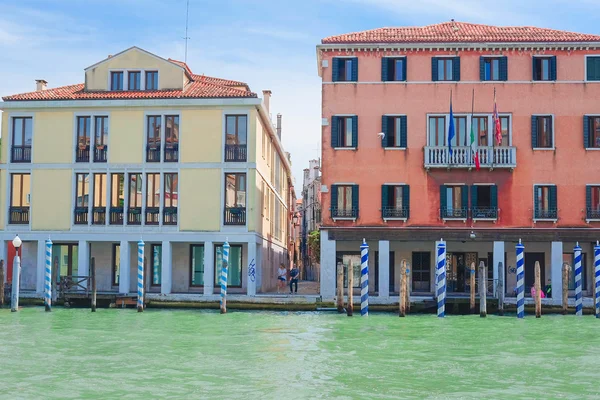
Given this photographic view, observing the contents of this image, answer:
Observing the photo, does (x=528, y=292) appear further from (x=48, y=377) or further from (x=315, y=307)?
(x=48, y=377)

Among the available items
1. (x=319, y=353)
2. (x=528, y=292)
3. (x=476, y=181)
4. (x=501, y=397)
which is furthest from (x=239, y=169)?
(x=501, y=397)

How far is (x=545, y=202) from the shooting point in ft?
115

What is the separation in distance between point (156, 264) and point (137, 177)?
147 inches

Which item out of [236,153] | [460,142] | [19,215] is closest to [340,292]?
[236,153]

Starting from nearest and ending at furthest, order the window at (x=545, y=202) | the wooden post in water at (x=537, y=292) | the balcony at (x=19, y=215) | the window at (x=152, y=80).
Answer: the wooden post in water at (x=537, y=292)
the window at (x=545, y=202)
the balcony at (x=19, y=215)
the window at (x=152, y=80)

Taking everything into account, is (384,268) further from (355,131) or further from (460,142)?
(460,142)

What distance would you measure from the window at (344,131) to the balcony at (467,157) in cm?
294

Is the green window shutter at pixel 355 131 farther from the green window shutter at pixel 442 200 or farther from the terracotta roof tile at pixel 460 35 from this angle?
the green window shutter at pixel 442 200

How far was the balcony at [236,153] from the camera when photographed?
35500 millimetres

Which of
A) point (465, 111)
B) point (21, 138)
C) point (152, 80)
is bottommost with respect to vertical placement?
point (21, 138)

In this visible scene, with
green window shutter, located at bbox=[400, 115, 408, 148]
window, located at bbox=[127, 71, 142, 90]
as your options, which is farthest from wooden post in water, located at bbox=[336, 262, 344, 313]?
window, located at bbox=[127, 71, 142, 90]

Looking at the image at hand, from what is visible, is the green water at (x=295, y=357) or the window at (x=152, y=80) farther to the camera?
the window at (x=152, y=80)

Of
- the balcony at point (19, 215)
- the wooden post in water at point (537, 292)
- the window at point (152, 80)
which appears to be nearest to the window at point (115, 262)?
the balcony at point (19, 215)

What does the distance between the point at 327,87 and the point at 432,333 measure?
45.7 ft
